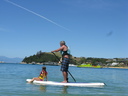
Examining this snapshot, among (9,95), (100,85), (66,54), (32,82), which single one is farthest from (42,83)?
(9,95)

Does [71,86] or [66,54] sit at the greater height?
[66,54]

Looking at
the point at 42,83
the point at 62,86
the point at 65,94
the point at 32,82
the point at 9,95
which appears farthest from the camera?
the point at 32,82

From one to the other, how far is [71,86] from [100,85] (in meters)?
1.95

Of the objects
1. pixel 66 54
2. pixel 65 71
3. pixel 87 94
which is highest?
pixel 66 54

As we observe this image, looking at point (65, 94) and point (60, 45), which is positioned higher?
point (60, 45)

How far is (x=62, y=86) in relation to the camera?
13766 millimetres

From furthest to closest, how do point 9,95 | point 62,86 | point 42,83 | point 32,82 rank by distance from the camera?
point 32,82
point 42,83
point 62,86
point 9,95

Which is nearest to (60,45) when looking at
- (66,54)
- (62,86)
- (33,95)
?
(66,54)

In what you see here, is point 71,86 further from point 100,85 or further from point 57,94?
point 57,94

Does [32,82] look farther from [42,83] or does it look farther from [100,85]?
[100,85]

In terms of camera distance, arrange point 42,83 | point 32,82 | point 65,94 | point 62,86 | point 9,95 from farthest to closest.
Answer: point 32,82
point 42,83
point 62,86
point 65,94
point 9,95

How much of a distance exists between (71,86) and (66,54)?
6.88 feet

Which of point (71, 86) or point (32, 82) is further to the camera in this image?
point (32, 82)

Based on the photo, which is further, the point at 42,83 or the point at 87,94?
the point at 42,83
